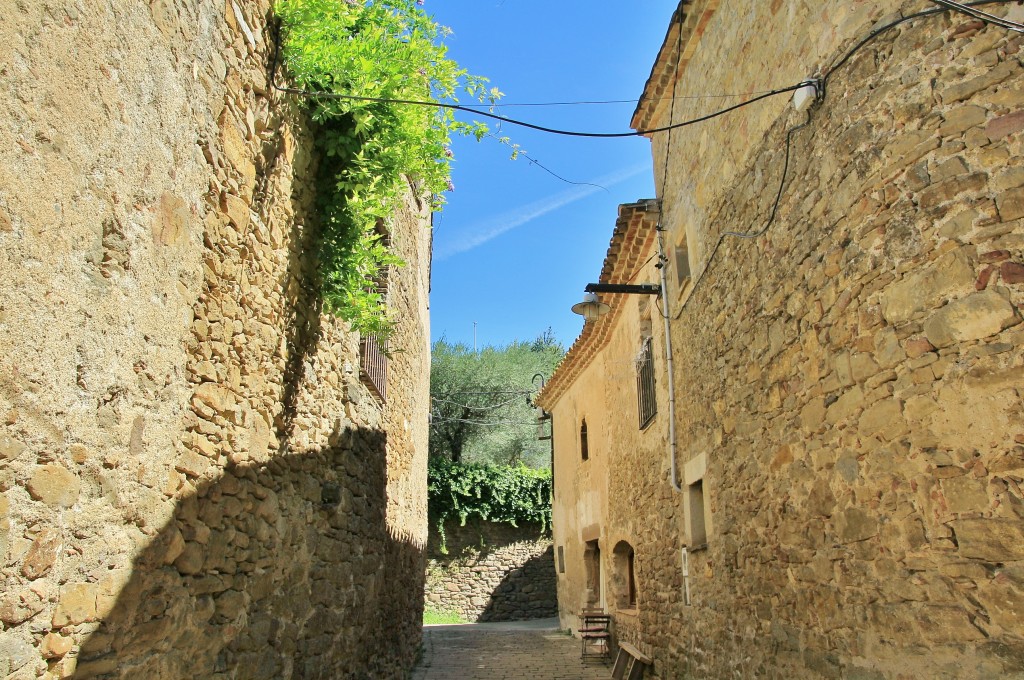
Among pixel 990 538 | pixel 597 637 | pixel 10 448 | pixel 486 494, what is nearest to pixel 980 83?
pixel 990 538

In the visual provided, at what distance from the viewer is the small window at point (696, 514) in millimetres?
6516

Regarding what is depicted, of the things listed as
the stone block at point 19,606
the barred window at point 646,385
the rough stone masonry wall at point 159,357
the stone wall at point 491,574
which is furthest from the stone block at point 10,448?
the stone wall at point 491,574

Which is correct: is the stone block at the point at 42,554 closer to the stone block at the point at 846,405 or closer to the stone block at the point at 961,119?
the stone block at the point at 846,405

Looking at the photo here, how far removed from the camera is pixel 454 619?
62.4 feet

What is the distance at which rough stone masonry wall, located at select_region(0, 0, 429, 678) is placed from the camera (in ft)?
7.48

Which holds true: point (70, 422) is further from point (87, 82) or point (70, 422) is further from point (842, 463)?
point (842, 463)

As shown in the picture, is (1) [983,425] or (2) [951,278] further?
(2) [951,278]

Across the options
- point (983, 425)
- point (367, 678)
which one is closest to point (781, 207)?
point (983, 425)

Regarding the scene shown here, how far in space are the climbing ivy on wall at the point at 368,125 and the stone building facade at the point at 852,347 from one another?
2041 mm

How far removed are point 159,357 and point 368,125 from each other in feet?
7.51

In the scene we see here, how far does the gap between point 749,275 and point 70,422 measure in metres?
4.21

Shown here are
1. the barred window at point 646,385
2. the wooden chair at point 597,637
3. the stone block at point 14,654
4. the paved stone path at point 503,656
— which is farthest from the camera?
the wooden chair at point 597,637

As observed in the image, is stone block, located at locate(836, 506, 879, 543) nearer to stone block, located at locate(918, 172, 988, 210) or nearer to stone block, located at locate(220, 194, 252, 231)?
stone block, located at locate(918, 172, 988, 210)

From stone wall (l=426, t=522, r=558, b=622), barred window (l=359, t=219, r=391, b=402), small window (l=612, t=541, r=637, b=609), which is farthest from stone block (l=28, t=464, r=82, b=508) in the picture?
stone wall (l=426, t=522, r=558, b=622)
